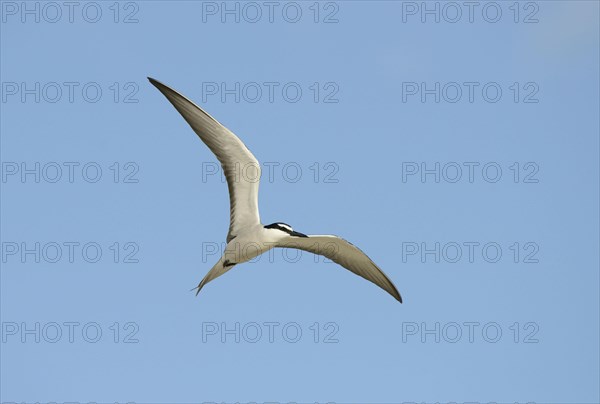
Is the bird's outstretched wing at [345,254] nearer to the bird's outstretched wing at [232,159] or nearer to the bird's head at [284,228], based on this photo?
the bird's head at [284,228]

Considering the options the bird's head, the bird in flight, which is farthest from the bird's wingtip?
the bird's head

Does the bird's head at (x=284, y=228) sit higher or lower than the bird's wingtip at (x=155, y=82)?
lower

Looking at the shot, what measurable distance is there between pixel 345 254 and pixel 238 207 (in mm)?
2471

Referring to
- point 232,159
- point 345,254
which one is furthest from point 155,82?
point 345,254

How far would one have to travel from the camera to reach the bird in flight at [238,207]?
18.3 metres

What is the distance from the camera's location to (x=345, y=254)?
19.4 m

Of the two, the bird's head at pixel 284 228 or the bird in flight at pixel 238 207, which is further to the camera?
the bird's head at pixel 284 228

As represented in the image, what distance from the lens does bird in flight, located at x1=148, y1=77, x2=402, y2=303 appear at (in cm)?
1830

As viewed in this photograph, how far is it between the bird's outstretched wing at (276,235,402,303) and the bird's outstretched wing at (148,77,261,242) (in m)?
0.95

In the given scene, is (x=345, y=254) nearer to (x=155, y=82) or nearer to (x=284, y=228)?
(x=284, y=228)

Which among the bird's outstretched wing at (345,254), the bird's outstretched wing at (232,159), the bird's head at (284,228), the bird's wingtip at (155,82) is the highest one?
the bird's wingtip at (155,82)

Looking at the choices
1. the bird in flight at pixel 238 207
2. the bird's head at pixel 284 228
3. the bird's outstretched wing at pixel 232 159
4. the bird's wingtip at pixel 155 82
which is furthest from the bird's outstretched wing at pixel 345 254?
the bird's wingtip at pixel 155 82

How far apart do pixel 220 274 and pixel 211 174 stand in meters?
2.04

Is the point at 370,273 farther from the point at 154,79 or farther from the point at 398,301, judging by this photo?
the point at 154,79
